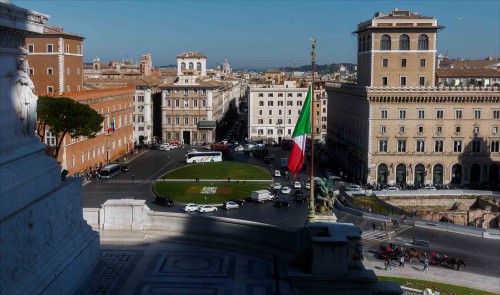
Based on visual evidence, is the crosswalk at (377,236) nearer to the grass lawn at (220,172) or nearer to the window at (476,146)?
the grass lawn at (220,172)

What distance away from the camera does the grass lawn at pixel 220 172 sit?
176 ft

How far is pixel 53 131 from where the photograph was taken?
43.0 meters

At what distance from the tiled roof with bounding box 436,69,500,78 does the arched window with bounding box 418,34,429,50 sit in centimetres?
810

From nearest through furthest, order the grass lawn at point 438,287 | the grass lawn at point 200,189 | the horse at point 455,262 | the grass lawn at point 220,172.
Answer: the grass lawn at point 438,287, the horse at point 455,262, the grass lawn at point 200,189, the grass lawn at point 220,172

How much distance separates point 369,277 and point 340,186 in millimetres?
38835

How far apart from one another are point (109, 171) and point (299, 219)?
2137cm

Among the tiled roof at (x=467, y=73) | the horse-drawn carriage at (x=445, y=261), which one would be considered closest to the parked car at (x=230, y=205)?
the horse-drawn carriage at (x=445, y=261)

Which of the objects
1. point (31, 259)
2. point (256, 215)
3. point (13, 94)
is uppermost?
point (13, 94)

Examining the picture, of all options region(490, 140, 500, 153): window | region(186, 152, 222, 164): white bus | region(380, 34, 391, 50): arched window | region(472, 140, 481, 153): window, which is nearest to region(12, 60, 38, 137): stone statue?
region(380, 34, 391, 50): arched window

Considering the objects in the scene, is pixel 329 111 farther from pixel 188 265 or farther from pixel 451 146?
pixel 188 265

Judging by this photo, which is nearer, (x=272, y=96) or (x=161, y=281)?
(x=161, y=281)

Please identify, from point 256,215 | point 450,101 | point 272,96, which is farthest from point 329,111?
point 256,215

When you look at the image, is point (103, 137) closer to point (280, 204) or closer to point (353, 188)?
point (280, 204)

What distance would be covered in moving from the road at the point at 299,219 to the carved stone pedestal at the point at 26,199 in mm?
20815
